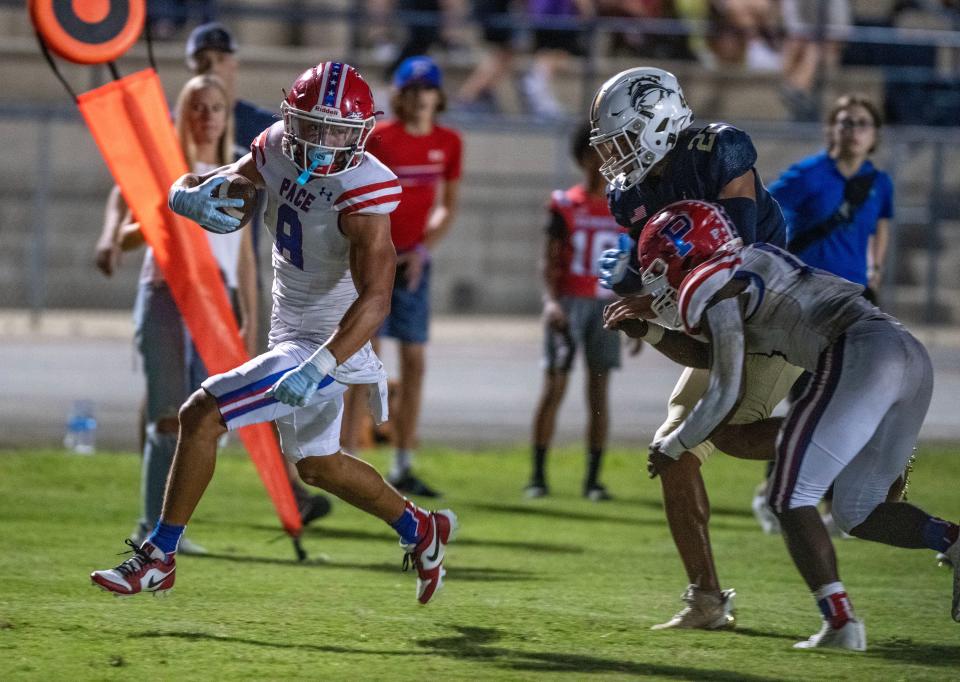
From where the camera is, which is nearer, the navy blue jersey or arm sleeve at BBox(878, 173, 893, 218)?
the navy blue jersey

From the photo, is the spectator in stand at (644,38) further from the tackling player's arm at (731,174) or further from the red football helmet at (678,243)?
the red football helmet at (678,243)

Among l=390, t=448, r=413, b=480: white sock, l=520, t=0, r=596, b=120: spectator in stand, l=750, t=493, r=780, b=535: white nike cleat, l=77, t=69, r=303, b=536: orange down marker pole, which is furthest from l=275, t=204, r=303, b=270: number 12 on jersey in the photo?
l=520, t=0, r=596, b=120: spectator in stand

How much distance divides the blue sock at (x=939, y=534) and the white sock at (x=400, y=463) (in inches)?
161

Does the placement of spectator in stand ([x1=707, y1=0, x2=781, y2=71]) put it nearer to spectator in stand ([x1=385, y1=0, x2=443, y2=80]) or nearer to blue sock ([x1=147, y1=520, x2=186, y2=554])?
spectator in stand ([x1=385, y1=0, x2=443, y2=80])

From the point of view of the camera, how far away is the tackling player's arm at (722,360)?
199 inches

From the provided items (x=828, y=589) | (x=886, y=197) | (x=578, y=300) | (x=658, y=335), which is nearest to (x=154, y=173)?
(x=658, y=335)

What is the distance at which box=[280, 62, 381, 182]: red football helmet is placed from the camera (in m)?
5.39

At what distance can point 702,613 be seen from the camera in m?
5.68

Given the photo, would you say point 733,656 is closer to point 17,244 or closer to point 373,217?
point 373,217

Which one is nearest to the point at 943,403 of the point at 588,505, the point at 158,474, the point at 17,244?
the point at 588,505

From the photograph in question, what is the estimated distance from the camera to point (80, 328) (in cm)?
1554

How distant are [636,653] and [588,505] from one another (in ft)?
11.8

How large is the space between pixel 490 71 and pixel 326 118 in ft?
41.4

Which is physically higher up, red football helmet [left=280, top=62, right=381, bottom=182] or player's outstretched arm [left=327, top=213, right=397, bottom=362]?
red football helmet [left=280, top=62, right=381, bottom=182]
